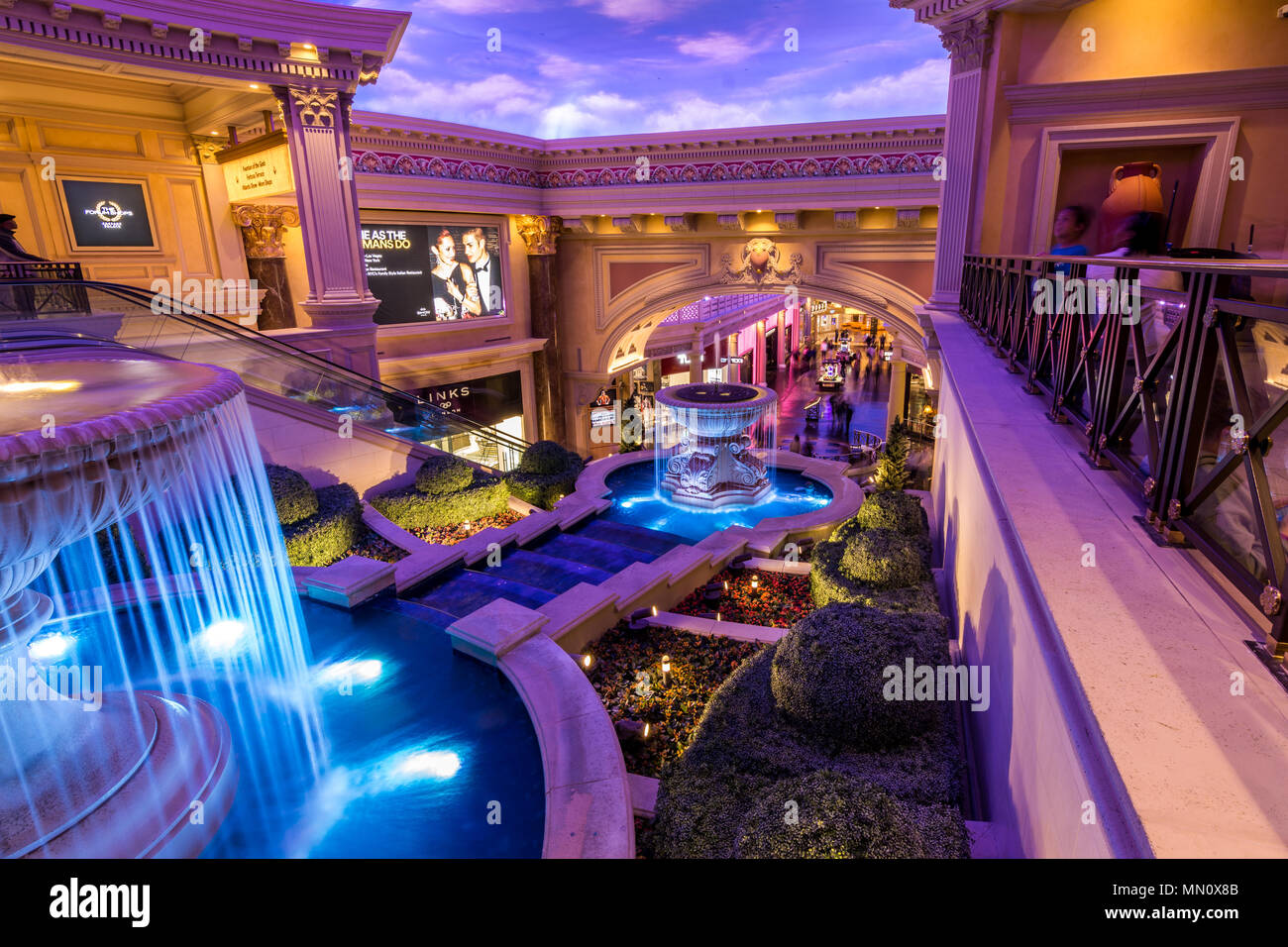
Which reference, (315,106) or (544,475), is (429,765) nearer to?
(544,475)

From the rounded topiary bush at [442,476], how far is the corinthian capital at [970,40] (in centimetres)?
897

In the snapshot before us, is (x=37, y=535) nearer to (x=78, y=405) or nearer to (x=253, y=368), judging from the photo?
(x=78, y=405)

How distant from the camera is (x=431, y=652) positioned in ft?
20.8

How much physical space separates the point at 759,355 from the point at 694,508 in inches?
941

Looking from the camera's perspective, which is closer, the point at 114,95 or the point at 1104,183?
the point at 1104,183

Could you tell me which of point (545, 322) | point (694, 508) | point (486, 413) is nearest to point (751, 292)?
point (545, 322)

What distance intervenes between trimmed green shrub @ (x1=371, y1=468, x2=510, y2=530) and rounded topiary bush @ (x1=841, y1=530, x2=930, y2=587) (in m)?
6.37

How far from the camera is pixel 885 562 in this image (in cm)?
636

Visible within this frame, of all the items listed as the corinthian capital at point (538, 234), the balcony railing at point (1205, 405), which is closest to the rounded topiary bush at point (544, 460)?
the corinthian capital at point (538, 234)

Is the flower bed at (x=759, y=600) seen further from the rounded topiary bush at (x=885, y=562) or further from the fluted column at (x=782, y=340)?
the fluted column at (x=782, y=340)

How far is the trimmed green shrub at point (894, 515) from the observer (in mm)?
7574
